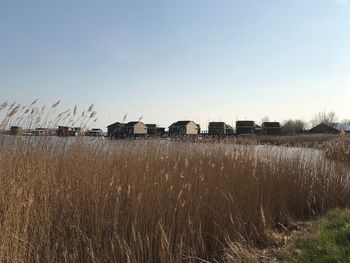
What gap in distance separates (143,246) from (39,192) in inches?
53.2

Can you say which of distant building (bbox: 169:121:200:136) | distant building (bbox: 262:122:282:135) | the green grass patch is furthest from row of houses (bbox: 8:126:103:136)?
distant building (bbox: 262:122:282:135)

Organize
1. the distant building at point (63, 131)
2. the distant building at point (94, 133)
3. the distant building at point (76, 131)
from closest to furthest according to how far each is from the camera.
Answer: the distant building at point (63, 131) → the distant building at point (76, 131) → the distant building at point (94, 133)

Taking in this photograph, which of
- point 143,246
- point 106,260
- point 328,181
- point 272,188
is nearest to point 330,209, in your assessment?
point 328,181

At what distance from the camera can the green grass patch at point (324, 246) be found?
4.29 m

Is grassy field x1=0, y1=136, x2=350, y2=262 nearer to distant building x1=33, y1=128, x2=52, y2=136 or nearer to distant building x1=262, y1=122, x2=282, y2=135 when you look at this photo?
distant building x1=33, y1=128, x2=52, y2=136

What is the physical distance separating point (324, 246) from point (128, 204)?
236 cm

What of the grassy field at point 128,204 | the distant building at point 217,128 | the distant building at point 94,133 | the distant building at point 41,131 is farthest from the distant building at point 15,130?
the distant building at point 217,128

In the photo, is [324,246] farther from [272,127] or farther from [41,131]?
[272,127]

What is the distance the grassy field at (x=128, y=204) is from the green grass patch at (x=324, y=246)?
594 mm

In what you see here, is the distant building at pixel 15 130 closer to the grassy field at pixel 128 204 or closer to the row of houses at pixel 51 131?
the row of houses at pixel 51 131

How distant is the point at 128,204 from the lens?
15.4 feet

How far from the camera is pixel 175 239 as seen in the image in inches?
192

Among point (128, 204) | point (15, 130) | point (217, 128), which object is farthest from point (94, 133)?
point (217, 128)

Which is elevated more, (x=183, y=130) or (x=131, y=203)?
(x=183, y=130)
